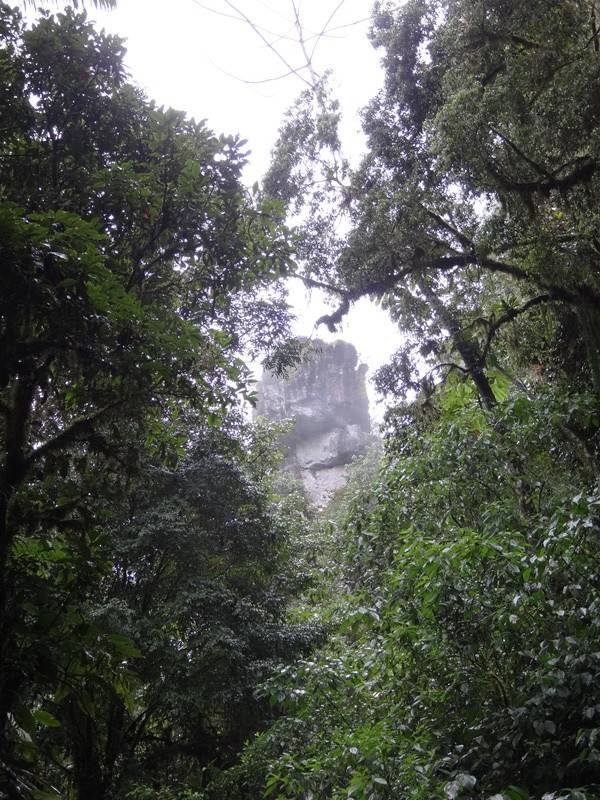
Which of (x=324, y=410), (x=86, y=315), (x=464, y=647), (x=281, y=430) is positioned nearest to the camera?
(x=86, y=315)

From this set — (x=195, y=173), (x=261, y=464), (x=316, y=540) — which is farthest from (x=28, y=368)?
(x=316, y=540)

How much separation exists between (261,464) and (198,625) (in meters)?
Result: 2.62

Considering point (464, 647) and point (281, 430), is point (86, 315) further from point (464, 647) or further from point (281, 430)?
point (281, 430)

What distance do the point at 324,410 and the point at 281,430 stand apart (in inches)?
1006

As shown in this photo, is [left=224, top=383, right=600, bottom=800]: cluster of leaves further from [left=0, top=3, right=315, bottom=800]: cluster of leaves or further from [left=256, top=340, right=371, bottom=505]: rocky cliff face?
[left=256, top=340, right=371, bottom=505]: rocky cliff face

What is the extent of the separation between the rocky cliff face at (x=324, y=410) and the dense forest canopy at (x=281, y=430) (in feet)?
81.1

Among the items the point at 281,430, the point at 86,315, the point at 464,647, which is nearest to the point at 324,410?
the point at 281,430

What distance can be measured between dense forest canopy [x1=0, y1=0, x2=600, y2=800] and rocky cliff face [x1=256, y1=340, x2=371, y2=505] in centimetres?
2472

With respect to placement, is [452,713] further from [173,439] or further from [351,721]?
[173,439]

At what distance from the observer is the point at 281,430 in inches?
395

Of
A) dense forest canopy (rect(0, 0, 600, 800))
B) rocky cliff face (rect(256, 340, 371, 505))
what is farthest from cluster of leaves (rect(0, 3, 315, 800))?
rocky cliff face (rect(256, 340, 371, 505))

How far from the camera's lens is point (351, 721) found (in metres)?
4.36

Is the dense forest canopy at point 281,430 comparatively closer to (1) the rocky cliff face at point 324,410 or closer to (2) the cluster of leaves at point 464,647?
(2) the cluster of leaves at point 464,647

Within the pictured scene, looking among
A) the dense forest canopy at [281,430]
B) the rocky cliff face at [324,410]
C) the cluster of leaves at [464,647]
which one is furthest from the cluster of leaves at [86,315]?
the rocky cliff face at [324,410]
